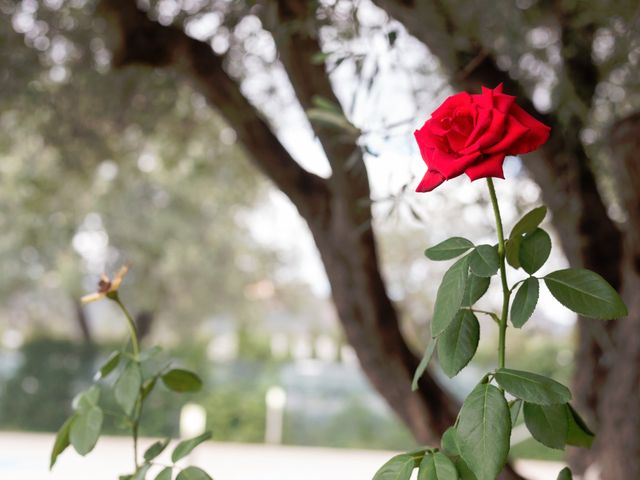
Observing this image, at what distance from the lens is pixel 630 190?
85.6 inches

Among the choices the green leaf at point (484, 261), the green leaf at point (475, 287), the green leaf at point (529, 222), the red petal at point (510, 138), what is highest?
the red petal at point (510, 138)

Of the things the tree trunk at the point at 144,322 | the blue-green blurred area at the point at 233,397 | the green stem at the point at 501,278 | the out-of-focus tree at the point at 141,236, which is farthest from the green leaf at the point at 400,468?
the tree trunk at the point at 144,322

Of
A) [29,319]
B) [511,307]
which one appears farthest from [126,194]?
[511,307]

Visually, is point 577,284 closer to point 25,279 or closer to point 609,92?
point 609,92

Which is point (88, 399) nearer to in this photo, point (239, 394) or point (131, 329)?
point (131, 329)

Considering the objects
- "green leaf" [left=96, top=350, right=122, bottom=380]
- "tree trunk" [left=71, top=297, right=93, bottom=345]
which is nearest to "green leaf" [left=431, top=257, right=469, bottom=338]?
"green leaf" [left=96, top=350, right=122, bottom=380]

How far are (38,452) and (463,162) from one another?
10792 millimetres

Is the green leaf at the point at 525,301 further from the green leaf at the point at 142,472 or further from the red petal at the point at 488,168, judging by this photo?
the green leaf at the point at 142,472

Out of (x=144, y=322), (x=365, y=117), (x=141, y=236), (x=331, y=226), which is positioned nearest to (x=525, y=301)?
(x=365, y=117)

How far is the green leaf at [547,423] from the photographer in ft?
2.49

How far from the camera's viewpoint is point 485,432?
0.70m

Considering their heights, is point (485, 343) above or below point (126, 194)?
below

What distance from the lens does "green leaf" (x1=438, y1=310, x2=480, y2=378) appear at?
0.75m

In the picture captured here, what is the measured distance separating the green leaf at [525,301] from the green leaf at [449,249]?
0.07 m
